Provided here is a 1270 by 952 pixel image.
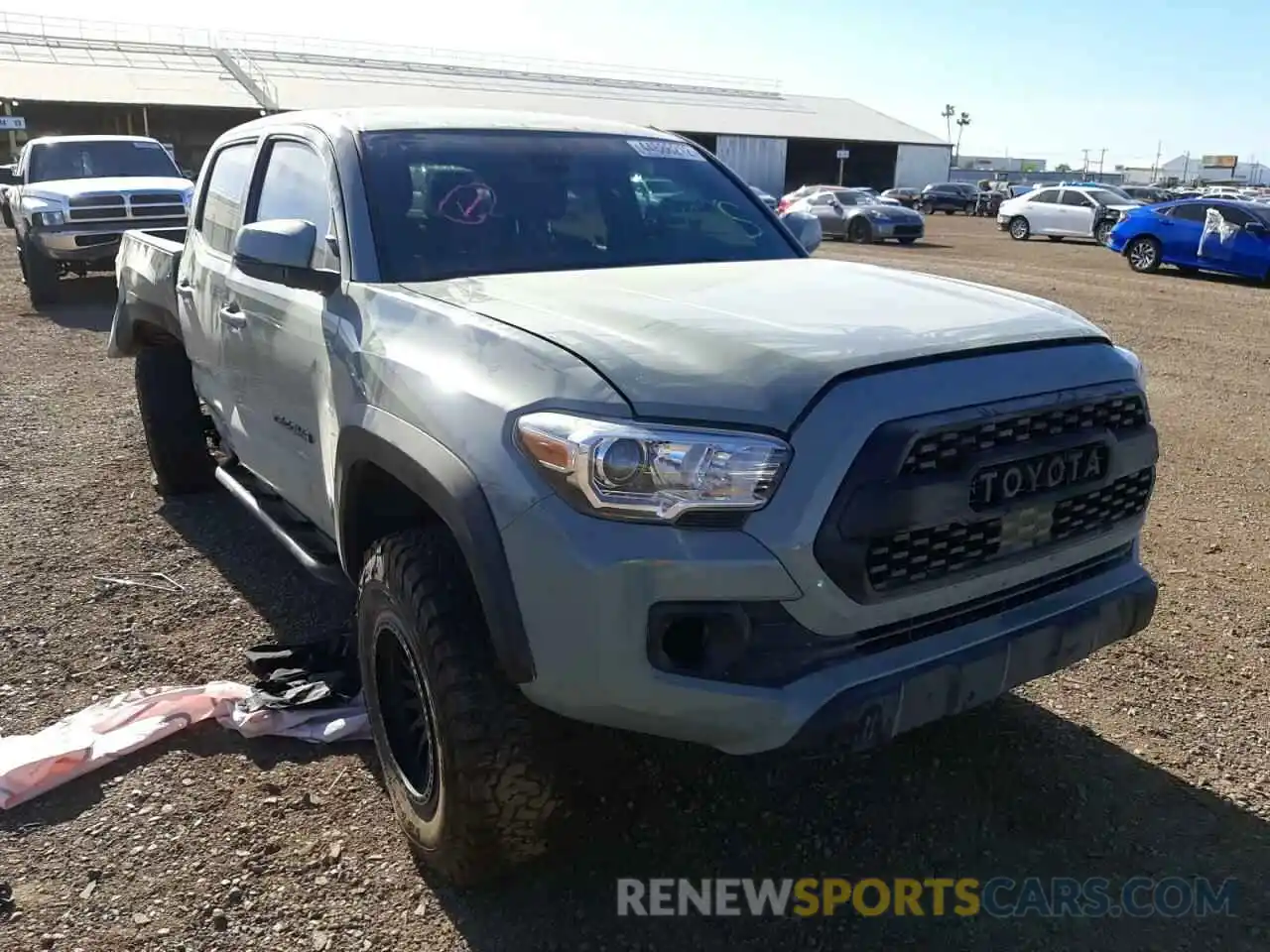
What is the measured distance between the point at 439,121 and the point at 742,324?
1.72 m

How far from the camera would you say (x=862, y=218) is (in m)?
25.7

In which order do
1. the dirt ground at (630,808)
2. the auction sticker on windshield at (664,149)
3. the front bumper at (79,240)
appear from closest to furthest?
the dirt ground at (630,808)
the auction sticker on windshield at (664,149)
the front bumper at (79,240)

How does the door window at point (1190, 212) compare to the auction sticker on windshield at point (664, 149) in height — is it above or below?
below

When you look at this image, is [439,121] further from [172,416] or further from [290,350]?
[172,416]

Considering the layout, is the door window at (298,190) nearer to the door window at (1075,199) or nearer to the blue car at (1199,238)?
the blue car at (1199,238)

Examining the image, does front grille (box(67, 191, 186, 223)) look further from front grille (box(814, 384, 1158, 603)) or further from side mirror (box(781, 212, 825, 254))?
front grille (box(814, 384, 1158, 603))

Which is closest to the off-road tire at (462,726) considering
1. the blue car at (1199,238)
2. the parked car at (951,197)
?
the blue car at (1199,238)

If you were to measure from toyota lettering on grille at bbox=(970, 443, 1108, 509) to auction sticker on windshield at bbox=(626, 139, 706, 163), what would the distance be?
7.07ft

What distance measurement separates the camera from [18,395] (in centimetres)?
820

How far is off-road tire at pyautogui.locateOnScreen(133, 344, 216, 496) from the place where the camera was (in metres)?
5.39

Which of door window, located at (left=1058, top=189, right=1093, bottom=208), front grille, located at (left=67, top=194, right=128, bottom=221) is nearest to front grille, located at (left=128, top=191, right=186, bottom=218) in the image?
→ front grille, located at (left=67, top=194, right=128, bottom=221)

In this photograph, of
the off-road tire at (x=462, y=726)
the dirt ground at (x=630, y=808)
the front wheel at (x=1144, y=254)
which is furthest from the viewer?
the front wheel at (x=1144, y=254)

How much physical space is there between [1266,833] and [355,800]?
102 inches

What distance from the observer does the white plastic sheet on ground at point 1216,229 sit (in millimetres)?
17422
